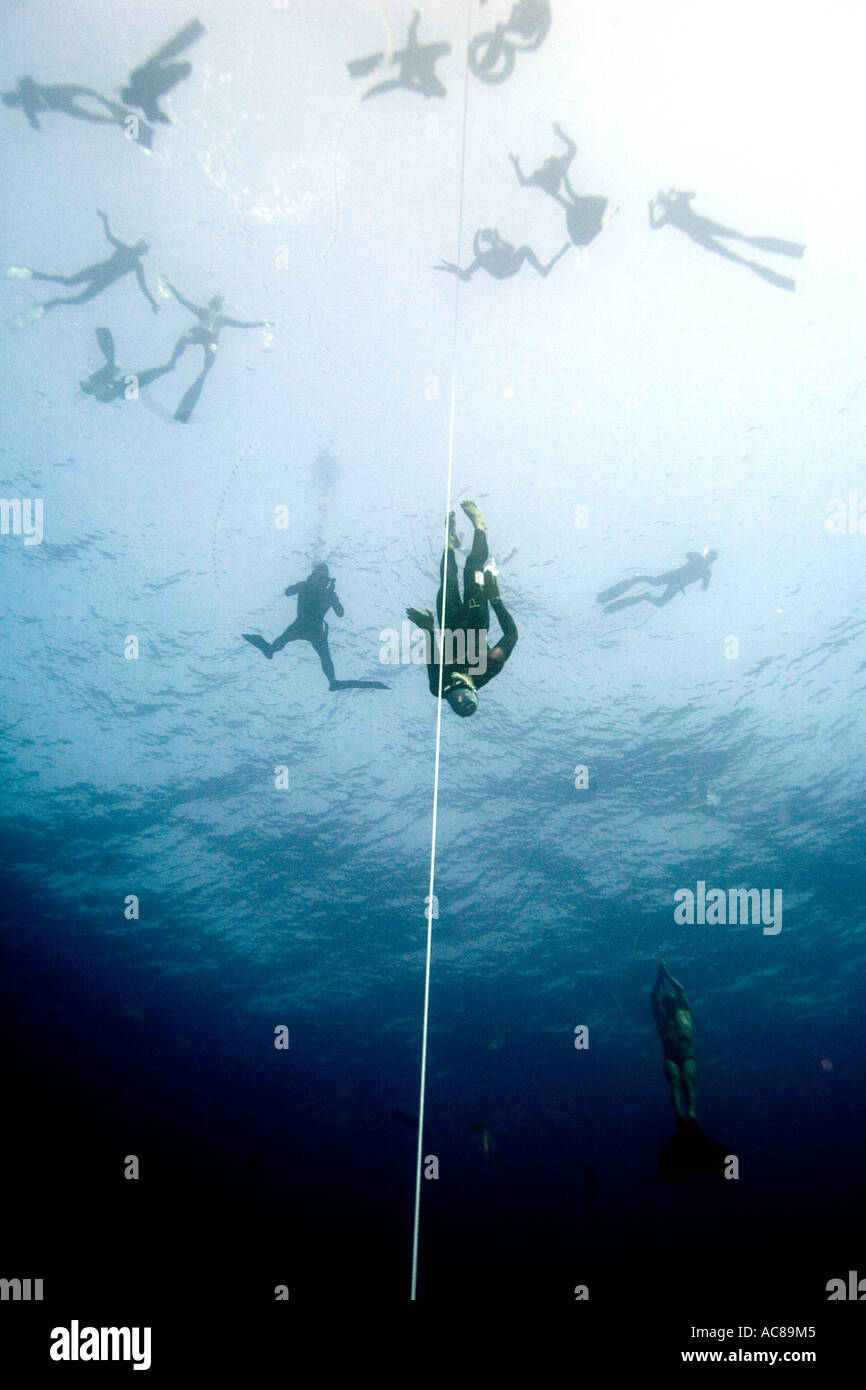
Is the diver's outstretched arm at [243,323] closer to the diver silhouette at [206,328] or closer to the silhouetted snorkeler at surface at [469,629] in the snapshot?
the diver silhouette at [206,328]

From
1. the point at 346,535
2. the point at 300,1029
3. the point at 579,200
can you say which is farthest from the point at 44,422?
the point at 300,1029

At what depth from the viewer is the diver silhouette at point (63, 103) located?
975 cm

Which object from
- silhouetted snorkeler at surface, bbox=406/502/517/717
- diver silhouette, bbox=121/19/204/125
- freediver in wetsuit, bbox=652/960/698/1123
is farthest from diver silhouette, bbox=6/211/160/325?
freediver in wetsuit, bbox=652/960/698/1123

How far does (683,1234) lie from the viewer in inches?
1163

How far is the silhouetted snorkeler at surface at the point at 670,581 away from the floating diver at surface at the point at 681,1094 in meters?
8.85

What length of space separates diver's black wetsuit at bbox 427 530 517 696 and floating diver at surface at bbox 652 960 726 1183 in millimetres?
5428

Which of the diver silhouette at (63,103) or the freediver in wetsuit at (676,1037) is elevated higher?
the diver silhouette at (63,103)

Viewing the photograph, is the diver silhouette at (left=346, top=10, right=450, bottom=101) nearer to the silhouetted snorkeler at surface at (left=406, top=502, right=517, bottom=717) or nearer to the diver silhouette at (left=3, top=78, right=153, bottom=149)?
the diver silhouette at (left=3, top=78, right=153, bottom=149)

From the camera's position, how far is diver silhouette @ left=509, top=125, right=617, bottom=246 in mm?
9586

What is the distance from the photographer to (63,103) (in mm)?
9891

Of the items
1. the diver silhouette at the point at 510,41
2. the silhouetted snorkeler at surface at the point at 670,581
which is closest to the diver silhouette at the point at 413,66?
the diver silhouette at the point at 510,41

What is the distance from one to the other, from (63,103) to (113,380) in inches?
150

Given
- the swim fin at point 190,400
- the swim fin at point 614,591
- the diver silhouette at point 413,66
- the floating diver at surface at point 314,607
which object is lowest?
the floating diver at surface at point 314,607
